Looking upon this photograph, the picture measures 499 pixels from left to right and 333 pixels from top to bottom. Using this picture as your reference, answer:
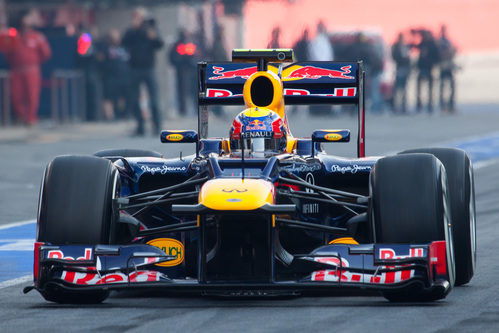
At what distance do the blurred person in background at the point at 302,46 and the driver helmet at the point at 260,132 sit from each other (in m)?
22.9

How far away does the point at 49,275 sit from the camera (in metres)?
7.78

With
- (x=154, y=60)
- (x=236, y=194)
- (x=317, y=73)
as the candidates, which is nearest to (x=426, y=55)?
(x=154, y=60)

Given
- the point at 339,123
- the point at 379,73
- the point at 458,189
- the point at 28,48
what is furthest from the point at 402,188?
the point at 379,73

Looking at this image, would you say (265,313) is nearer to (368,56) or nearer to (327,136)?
(327,136)

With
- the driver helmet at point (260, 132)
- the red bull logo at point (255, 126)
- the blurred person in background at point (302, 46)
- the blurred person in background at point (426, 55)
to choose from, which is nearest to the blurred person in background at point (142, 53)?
the blurred person in background at point (302, 46)

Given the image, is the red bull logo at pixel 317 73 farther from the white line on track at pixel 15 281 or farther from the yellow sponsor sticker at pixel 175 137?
the white line on track at pixel 15 281

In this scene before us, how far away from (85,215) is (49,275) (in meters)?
0.42

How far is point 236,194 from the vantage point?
769 cm

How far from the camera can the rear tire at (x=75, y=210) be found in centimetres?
786

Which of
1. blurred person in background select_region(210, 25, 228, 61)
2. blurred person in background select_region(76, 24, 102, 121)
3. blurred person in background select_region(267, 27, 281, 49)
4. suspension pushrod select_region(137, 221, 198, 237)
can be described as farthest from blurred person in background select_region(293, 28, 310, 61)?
suspension pushrod select_region(137, 221, 198, 237)

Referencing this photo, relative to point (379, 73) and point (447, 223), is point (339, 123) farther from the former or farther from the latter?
point (447, 223)

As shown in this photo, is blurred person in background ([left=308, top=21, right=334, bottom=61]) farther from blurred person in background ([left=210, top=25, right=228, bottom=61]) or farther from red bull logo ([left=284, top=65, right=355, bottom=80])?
red bull logo ([left=284, top=65, right=355, bottom=80])

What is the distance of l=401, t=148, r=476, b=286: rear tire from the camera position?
27.7 feet

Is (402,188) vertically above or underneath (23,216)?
above
